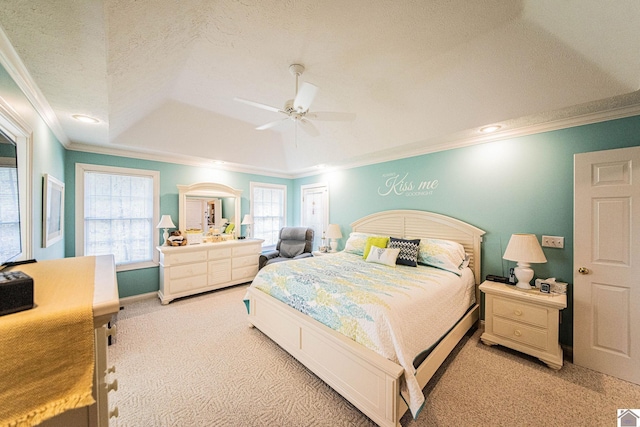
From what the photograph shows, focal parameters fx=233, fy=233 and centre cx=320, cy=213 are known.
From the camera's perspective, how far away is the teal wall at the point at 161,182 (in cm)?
322

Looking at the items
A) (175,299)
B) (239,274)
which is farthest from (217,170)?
(175,299)

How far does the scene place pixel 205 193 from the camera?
4.37 meters

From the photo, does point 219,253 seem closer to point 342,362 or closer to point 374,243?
point 374,243

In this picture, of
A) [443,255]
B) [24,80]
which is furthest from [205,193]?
[443,255]

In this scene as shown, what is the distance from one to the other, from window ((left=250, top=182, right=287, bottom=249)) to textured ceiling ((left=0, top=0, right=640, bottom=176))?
2345 millimetres

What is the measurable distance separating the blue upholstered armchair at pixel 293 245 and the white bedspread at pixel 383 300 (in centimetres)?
166

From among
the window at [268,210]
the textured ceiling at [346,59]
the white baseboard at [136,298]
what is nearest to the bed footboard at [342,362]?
the textured ceiling at [346,59]

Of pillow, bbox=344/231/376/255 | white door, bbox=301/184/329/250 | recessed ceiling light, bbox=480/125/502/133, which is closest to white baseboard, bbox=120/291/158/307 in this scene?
white door, bbox=301/184/329/250

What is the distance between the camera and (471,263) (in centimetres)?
301

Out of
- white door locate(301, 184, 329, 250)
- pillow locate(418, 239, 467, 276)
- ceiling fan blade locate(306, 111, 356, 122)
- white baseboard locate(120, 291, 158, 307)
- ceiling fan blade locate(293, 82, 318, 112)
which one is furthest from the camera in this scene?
white door locate(301, 184, 329, 250)

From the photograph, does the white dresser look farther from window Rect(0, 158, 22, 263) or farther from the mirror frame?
window Rect(0, 158, 22, 263)

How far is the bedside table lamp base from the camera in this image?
2.42m

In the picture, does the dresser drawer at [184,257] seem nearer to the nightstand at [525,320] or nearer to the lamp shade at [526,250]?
the nightstand at [525,320]

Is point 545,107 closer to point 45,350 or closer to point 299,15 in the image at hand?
point 299,15
